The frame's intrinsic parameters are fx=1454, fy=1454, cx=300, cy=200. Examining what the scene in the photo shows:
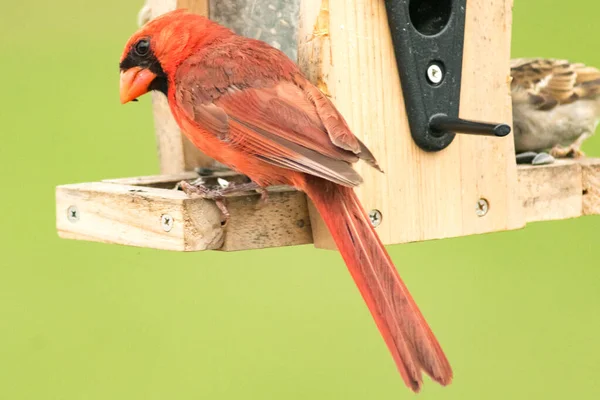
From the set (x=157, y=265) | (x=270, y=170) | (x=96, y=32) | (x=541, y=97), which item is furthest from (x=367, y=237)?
(x=96, y=32)

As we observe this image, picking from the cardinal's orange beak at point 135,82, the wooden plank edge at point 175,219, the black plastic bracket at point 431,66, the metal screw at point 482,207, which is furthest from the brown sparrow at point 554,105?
the cardinal's orange beak at point 135,82

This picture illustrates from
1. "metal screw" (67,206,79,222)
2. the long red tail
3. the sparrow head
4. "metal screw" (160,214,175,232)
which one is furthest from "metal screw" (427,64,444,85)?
"metal screw" (67,206,79,222)

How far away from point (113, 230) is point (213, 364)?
9.98ft

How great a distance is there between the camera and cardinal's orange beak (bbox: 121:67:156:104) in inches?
187

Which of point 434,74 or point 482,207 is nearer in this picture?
point 434,74

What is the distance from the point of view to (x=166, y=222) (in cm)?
430

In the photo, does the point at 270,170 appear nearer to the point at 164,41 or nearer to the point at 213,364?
the point at 164,41

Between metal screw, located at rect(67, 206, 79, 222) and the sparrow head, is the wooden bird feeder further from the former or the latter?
the sparrow head

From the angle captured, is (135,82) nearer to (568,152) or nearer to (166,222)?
(166,222)

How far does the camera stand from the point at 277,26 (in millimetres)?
4957

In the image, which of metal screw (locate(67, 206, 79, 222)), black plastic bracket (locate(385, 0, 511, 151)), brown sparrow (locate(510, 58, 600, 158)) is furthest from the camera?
brown sparrow (locate(510, 58, 600, 158))

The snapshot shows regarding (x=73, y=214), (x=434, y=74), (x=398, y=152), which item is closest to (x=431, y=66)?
(x=434, y=74)

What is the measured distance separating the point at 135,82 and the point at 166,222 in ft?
2.15

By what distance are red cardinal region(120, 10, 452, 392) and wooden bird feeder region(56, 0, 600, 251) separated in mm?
136
